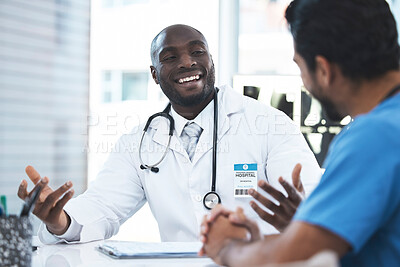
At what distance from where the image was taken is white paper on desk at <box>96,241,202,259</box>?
1218mm

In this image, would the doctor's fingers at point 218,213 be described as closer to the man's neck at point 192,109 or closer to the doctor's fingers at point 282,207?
the doctor's fingers at point 282,207

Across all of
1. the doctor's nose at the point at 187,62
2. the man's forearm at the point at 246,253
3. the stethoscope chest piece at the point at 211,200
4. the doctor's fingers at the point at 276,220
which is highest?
the doctor's nose at the point at 187,62

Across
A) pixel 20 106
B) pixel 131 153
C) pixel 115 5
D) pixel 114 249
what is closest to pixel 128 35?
pixel 115 5

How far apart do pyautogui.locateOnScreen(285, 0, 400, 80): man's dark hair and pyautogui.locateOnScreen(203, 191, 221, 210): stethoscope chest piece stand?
996 millimetres

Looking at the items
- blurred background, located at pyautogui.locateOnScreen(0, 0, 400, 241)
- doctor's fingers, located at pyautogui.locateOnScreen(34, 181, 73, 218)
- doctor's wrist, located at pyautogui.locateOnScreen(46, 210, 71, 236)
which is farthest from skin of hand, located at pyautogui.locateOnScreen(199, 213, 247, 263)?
blurred background, located at pyautogui.locateOnScreen(0, 0, 400, 241)

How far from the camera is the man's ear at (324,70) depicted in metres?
0.85

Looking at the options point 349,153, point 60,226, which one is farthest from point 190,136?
point 349,153

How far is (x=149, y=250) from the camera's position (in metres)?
1.26

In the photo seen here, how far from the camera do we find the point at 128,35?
3.07 metres

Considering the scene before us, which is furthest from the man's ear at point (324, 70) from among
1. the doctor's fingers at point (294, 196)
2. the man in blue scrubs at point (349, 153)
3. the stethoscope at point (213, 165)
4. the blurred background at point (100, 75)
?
the blurred background at point (100, 75)

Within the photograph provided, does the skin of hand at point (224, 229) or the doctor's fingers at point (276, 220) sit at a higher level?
the skin of hand at point (224, 229)

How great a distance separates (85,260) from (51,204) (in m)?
0.28

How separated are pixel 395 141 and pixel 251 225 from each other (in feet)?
1.00

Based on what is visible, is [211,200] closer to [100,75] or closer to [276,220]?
[276,220]
